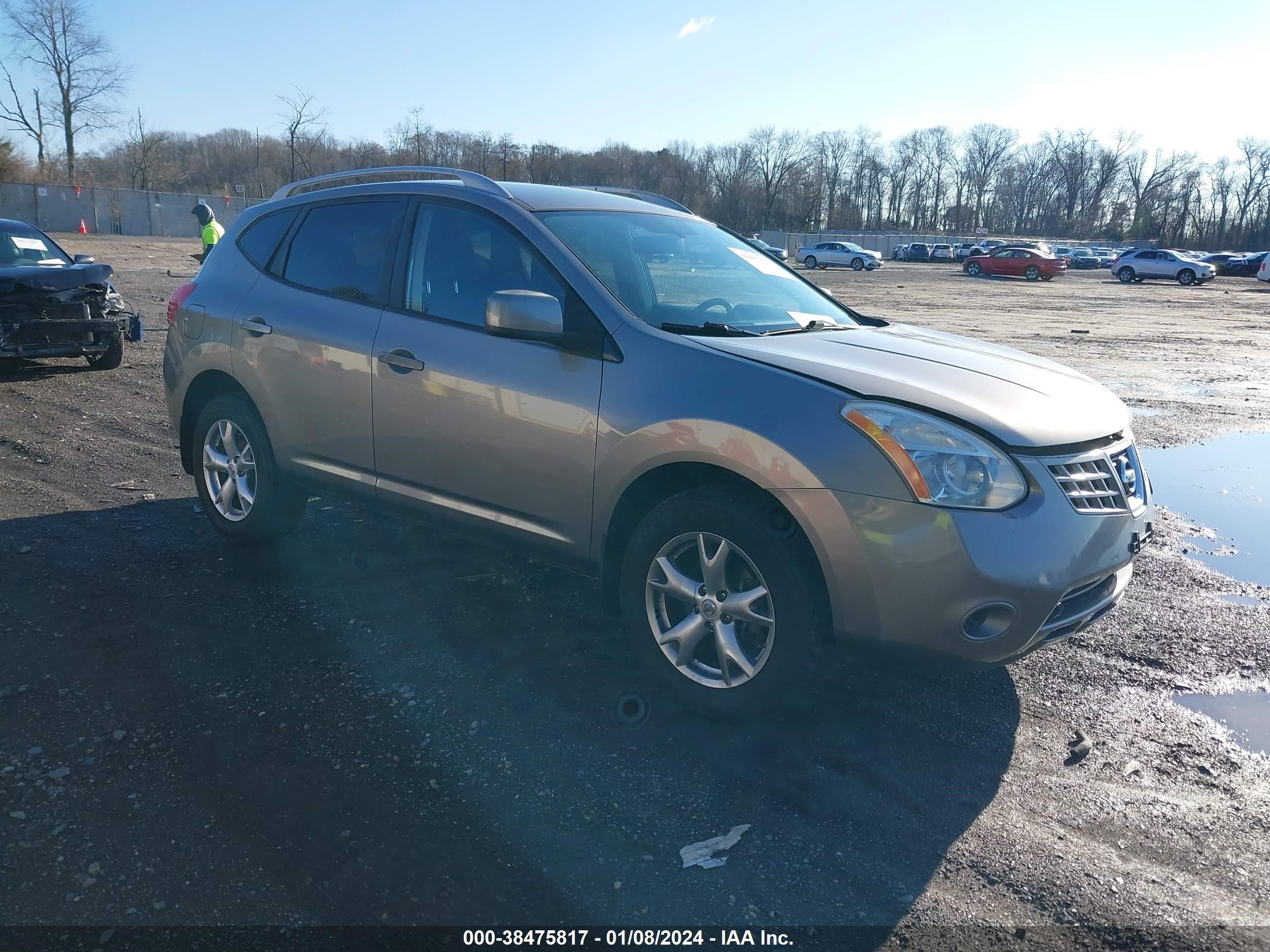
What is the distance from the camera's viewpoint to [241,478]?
5148mm

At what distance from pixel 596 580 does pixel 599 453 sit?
1431 mm

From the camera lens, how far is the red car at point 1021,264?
1896 inches


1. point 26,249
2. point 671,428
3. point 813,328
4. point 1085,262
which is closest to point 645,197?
point 813,328

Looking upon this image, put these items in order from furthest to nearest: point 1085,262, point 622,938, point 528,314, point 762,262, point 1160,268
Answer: point 1085,262
point 1160,268
point 762,262
point 528,314
point 622,938

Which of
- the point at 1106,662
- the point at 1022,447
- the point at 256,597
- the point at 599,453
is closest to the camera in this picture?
the point at 1022,447

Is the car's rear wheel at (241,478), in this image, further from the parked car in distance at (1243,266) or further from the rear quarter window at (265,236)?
the parked car in distance at (1243,266)

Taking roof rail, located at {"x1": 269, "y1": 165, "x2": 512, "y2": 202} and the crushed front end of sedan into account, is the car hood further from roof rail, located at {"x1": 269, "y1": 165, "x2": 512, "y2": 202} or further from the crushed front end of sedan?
the crushed front end of sedan

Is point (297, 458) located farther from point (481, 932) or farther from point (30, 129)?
point (30, 129)

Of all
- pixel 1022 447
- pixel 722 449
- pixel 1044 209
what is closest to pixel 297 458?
pixel 722 449

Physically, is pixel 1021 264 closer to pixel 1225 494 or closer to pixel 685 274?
pixel 1225 494

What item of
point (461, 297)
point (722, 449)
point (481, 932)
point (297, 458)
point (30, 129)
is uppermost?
point (30, 129)

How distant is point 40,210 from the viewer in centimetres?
5347

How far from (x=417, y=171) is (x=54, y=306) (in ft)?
26.0

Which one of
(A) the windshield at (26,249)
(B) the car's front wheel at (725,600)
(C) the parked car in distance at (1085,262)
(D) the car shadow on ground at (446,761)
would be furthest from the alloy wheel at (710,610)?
(C) the parked car in distance at (1085,262)
